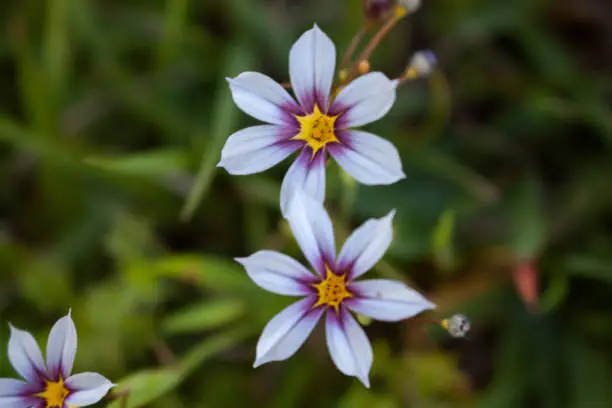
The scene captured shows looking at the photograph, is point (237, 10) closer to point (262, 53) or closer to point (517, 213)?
point (262, 53)

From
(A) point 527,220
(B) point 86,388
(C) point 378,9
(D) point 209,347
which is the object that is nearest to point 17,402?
(B) point 86,388

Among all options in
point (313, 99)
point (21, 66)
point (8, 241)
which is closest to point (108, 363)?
point (8, 241)

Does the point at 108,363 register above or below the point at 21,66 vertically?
below

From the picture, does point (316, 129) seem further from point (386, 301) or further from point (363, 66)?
point (386, 301)

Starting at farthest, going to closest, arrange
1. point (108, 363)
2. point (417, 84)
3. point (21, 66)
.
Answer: point (417, 84) < point (21, 66) < point (108, 363)

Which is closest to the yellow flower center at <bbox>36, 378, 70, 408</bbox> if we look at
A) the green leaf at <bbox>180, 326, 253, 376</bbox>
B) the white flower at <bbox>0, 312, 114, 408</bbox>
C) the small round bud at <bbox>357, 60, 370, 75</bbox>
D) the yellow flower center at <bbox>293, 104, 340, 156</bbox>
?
the white flower at <bbox>0, 312, 114, 408</bbox>

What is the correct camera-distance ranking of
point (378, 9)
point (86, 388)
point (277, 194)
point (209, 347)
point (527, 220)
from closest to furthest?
point (86, 388) → point (378, 9) → point (209, 347) → point (527, 220) → point (277, 194)
